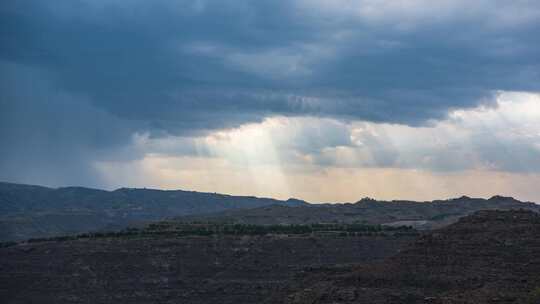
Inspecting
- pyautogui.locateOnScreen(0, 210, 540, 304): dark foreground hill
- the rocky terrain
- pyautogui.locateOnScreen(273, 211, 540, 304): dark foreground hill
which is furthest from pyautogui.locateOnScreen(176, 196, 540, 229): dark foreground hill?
pyautogui.locateOnScreen(273, 211, 540, 304): dark foreground hill

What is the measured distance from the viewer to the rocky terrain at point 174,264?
9050 centimetres

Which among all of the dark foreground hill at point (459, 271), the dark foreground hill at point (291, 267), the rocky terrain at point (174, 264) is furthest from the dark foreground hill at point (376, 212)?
the dark foreground hill at point (459, 271)

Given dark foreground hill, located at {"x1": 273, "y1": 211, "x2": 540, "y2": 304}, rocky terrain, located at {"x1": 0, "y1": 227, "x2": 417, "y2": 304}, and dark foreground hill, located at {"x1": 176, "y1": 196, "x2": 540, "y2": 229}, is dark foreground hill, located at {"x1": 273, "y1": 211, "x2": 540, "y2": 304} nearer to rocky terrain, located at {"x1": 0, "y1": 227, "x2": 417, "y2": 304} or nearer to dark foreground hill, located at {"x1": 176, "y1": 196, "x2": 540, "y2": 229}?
rocky terrain, located at {"x1": 0, "y1": 227, "x2": 417, "y2": 304}

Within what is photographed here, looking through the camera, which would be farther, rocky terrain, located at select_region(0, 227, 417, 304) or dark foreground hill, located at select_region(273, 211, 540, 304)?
rocky terrain, located at select_region(0, 227, 417, 304)

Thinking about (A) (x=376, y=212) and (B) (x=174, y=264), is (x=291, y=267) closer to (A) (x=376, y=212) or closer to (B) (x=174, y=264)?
(B) (x=174, y=264)

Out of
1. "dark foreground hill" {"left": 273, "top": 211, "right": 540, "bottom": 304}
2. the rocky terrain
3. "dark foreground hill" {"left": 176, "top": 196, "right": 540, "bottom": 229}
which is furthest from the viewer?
"dark foreground hill" {"left": 176, "top": 196, "right": 540, "bottom": 229}

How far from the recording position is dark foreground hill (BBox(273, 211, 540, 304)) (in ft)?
178

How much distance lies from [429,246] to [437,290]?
7.47 metres

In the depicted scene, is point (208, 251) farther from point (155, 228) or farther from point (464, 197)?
point (464, 197)

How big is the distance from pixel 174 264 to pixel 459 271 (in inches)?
1958

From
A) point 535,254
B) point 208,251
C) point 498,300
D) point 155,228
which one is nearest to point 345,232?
point 208,251

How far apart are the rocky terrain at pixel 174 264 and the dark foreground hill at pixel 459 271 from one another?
84.1 ft

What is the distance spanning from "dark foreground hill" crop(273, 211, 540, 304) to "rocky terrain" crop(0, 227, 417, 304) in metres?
25.6

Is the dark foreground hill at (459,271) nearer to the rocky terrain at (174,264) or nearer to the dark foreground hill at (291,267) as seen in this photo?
the dark foreground hill at (291,267)
